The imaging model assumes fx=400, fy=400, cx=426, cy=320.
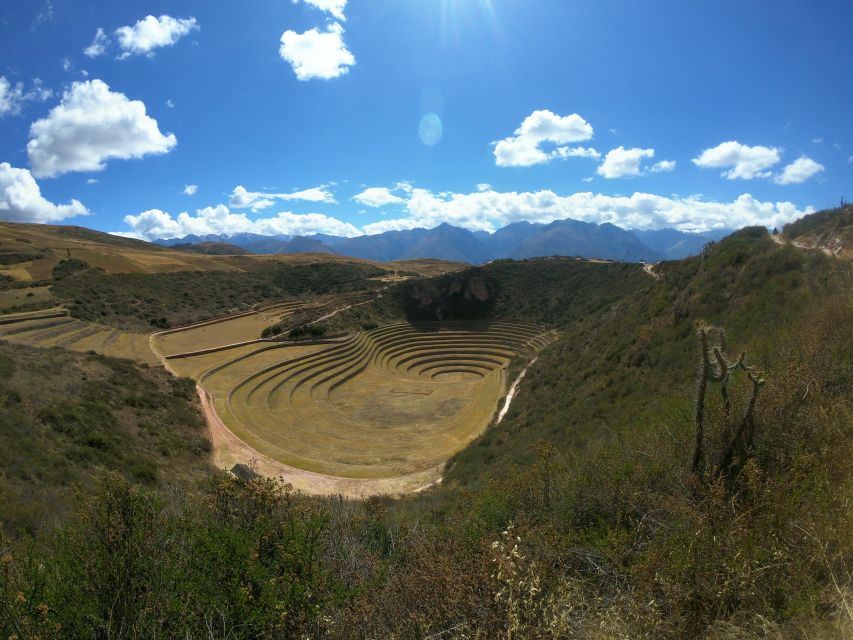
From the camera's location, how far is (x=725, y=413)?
5.52 metres

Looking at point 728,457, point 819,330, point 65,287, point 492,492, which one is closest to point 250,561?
point 492,492

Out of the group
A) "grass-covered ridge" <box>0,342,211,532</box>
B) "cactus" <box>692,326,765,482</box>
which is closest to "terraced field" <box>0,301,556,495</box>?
"grass-covered ridge" <box>0,342,211,532</box>

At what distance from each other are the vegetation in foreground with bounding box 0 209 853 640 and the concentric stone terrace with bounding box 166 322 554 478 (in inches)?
540

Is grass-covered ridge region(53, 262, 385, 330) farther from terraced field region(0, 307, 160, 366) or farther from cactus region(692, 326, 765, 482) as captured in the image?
cactus region(692, 326, 765, 482)

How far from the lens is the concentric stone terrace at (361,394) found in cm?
2089

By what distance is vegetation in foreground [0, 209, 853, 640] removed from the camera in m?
3.32

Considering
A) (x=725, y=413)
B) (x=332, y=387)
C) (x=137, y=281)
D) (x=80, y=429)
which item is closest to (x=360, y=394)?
(x=332, y=387)

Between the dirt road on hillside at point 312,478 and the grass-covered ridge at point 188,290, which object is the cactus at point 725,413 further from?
the grass-covered ridge at point 188,290

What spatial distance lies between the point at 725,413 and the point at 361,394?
27.1 metres

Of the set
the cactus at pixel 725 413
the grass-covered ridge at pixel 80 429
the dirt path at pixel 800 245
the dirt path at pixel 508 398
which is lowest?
the dirt path at pixel 508 398

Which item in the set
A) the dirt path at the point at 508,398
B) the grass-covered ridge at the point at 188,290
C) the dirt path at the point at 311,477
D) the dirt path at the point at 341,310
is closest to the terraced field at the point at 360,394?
the dirt path at the point at 311,477

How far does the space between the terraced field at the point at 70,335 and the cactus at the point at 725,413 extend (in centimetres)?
3054

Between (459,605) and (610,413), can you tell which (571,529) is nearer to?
(459,605)

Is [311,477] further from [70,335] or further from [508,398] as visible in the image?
[70,335]
